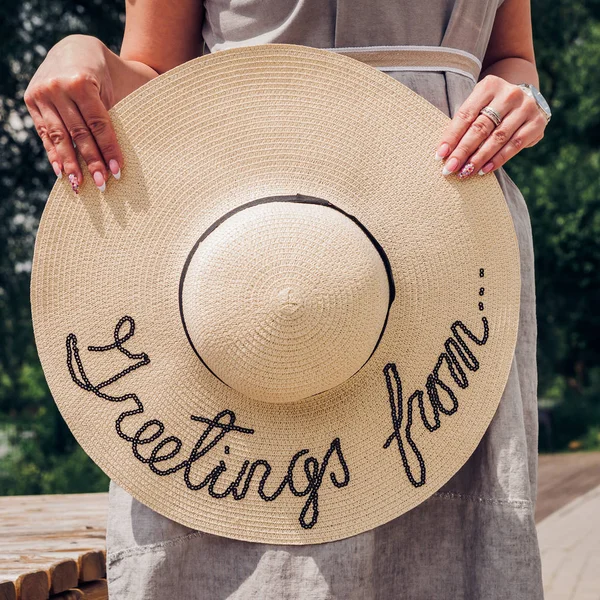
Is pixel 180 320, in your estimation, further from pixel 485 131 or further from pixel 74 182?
pixel 485 131

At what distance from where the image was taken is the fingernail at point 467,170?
4.14 feet

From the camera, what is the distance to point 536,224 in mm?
11547

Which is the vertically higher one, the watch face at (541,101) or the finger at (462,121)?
the watch face at (541,101)

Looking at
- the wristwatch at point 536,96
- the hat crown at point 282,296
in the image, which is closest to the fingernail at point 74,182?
the hat crown at point 282,296

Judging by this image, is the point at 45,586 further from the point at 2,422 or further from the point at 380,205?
the point at 2,422

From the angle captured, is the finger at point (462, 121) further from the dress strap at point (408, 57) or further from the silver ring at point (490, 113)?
the dress strap at point (408, 57)

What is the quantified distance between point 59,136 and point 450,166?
1.87 feet

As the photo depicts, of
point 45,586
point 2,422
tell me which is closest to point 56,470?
point 2,422

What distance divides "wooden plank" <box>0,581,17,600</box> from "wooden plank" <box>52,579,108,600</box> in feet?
0.66

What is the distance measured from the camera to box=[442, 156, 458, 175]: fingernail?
4.12 ft

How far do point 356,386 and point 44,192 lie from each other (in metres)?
6.04

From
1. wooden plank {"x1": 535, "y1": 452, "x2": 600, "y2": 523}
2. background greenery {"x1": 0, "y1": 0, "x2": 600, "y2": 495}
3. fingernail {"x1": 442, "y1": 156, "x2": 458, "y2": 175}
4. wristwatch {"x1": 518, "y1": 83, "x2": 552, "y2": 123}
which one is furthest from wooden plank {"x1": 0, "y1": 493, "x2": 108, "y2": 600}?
background greenery {"x1": 0, "y1": 0, "x2": 600, "y2": 495}

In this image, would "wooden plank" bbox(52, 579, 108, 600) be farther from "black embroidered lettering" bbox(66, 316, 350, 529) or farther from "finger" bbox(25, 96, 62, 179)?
"finger" bbox(25, 96, 62, 179)

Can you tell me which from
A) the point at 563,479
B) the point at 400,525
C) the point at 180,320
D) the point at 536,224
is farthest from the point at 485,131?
the point at 536,224
